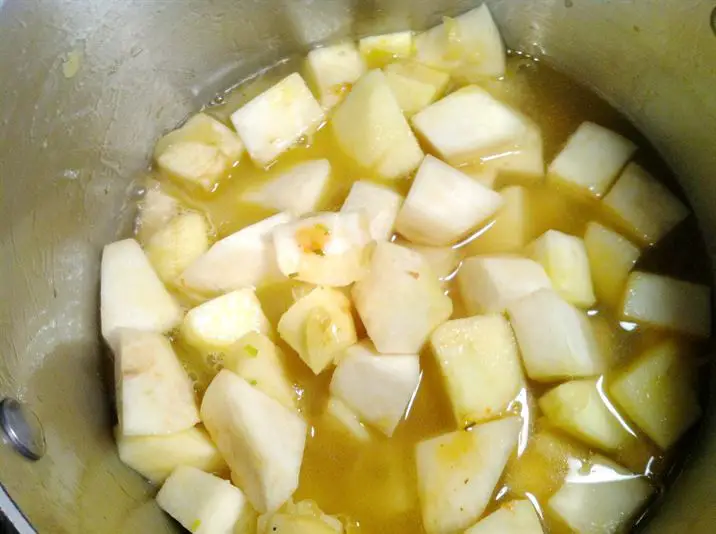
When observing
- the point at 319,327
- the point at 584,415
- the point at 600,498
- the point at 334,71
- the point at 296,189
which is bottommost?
the point at 600,498

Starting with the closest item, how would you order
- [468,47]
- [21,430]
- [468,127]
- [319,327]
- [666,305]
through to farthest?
[21,430], [319,327], [666,305], [468,127], [468,47]

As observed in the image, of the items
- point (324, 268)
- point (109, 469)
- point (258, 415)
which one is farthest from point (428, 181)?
point (109, 469)

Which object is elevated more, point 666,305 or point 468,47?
point 468,47

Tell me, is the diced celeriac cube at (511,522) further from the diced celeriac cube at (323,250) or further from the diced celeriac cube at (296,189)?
the diced celeriac cube at (296,189)

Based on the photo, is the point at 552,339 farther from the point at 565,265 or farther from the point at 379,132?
the point at 379,132

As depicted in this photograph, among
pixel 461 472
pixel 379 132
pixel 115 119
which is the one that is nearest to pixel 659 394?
pixel 461 472

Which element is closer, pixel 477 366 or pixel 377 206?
pixel 477 366

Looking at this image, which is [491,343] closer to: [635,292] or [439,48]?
[635,292]

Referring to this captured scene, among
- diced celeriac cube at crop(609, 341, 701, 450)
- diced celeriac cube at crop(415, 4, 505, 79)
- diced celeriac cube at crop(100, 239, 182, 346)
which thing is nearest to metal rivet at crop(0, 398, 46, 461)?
diced celeriac cube at crop(100, 239, 182, 346)
